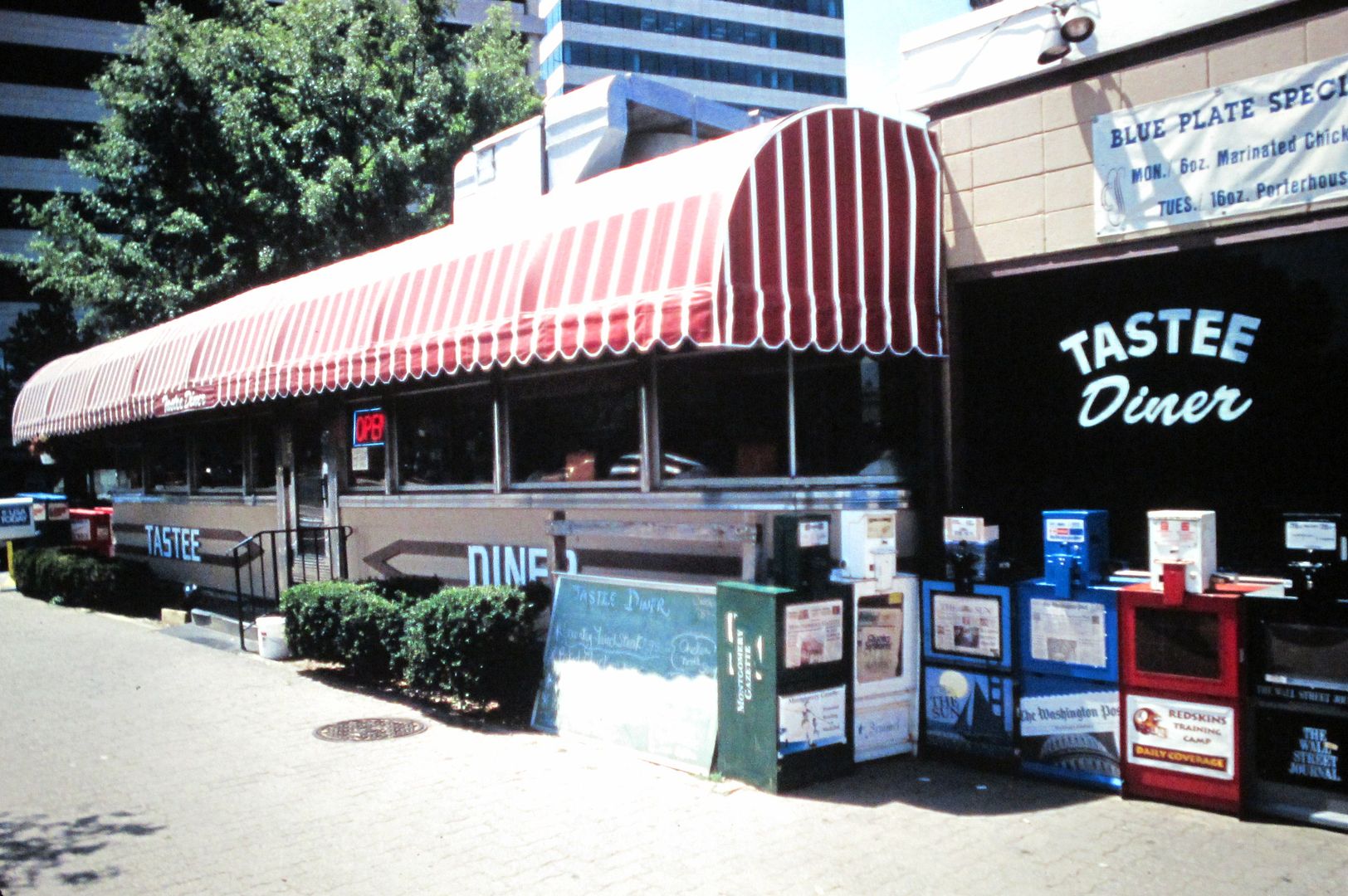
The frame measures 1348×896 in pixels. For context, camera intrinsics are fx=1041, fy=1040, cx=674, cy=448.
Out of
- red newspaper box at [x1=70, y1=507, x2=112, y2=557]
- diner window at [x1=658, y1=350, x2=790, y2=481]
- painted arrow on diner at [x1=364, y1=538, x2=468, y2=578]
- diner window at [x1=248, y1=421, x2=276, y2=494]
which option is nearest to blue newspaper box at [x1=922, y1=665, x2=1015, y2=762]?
diner window at [x1=658, y1=350, x2=790, y2=481]

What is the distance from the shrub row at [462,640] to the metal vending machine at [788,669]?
211 centimetres

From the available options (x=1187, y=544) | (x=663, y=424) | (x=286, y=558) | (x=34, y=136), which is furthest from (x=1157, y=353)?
(x=34, y=136)

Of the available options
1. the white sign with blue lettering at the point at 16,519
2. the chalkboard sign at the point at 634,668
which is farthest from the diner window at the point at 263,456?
the white sign with blue lettering at the point at 16,519

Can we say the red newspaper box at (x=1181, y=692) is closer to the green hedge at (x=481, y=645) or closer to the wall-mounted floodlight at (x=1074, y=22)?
the wall-mounted floodlight at (x=1074, y=22)

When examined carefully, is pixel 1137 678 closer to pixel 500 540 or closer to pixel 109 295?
pixel 500 540

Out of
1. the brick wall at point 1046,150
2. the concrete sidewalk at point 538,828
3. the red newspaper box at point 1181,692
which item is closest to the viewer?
the concrete sidewalk at point 538,828

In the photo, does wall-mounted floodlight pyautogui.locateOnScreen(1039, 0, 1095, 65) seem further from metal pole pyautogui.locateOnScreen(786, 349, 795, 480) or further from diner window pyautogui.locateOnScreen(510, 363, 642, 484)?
diner window pyautogui.locateOnScreen(510, 363, 642, 484)

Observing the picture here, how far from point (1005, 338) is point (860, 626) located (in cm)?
234

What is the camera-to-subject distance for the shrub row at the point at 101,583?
48.4 ft

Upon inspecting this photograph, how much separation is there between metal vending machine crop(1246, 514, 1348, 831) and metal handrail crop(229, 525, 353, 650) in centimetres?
924

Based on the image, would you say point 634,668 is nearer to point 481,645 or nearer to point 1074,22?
point 481,645

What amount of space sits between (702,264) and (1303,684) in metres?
3.92

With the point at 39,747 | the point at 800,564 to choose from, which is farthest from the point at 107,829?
the point at 800,564

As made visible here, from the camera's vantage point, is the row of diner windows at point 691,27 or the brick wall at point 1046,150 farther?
the row of diner windows at point 691,27
